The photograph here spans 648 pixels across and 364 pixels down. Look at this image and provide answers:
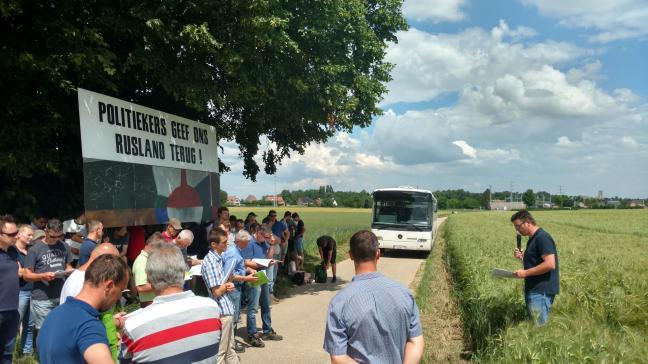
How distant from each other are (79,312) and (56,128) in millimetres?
7887

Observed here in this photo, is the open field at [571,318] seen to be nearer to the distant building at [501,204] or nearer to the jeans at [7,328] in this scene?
the jeans at [7,328]

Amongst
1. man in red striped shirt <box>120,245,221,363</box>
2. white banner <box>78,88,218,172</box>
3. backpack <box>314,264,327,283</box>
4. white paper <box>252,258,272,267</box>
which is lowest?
backpack <box>314,264,327,283</box>

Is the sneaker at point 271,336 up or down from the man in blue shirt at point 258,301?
down

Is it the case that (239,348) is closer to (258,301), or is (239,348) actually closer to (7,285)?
(258,301)

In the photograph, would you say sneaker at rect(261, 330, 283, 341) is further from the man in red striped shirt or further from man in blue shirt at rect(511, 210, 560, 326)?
the man in red striped shirt

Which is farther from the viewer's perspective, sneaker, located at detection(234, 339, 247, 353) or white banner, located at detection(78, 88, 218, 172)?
white banner, located at detection(78, 88, 218, 172)

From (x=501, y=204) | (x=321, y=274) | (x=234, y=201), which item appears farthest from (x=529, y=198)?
(x=321, y=274)

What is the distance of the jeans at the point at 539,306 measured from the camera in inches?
237

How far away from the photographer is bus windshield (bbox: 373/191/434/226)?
22312 millimetres

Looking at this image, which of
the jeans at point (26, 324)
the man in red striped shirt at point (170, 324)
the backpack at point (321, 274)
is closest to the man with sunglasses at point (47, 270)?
the jeans at point (26, 324)

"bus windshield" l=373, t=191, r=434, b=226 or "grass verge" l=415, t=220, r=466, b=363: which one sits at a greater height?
"bus windshield" l=373, t=191, r=434, b=226

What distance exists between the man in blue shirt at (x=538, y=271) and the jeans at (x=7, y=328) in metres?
5.85

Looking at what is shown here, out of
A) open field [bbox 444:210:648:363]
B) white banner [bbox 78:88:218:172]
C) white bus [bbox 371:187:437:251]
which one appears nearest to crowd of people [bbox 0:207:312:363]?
white banner [bbox 78:88:218:172]

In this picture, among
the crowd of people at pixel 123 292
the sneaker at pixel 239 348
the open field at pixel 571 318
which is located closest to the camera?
the crowd of people at pixel 123 292
